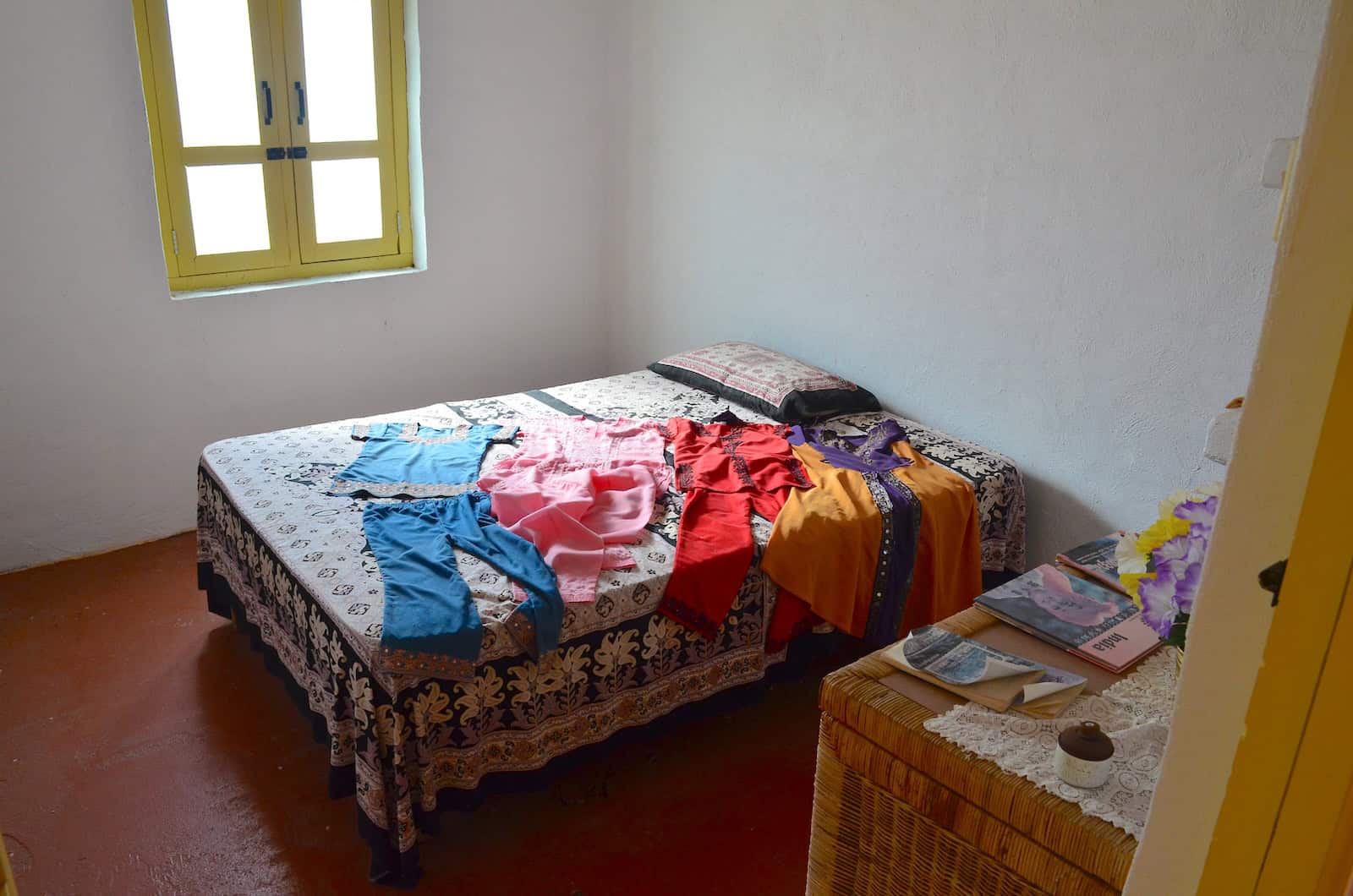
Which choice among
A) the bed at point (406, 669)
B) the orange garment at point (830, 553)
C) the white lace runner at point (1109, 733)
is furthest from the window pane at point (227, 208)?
the white lace runner at point (1109, 733)

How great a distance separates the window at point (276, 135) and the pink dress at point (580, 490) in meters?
1.24

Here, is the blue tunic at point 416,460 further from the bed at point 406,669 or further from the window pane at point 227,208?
the window pane at point 227,208

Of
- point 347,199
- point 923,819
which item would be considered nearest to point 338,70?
point 347,199

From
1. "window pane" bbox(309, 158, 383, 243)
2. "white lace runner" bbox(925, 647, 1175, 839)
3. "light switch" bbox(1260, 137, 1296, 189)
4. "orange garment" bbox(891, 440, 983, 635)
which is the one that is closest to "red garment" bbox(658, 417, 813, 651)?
"orange garment" bbox(891, 440, 983, 635)

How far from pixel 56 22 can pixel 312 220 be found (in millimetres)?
977

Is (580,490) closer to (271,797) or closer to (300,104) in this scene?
(271,797)

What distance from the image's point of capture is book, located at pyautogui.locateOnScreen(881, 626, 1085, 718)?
1590 mm

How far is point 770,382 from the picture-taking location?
3426mm

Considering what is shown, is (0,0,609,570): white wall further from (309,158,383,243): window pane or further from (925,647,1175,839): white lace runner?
(925,647,1175,839): white lace runner

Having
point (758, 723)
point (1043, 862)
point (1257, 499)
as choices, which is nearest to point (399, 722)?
point (758, 723)

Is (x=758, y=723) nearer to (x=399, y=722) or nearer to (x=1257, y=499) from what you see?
(x=399, y=722)

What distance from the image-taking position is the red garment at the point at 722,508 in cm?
245

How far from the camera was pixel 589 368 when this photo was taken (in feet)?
15.3

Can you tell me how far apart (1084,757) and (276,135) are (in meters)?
3.31
